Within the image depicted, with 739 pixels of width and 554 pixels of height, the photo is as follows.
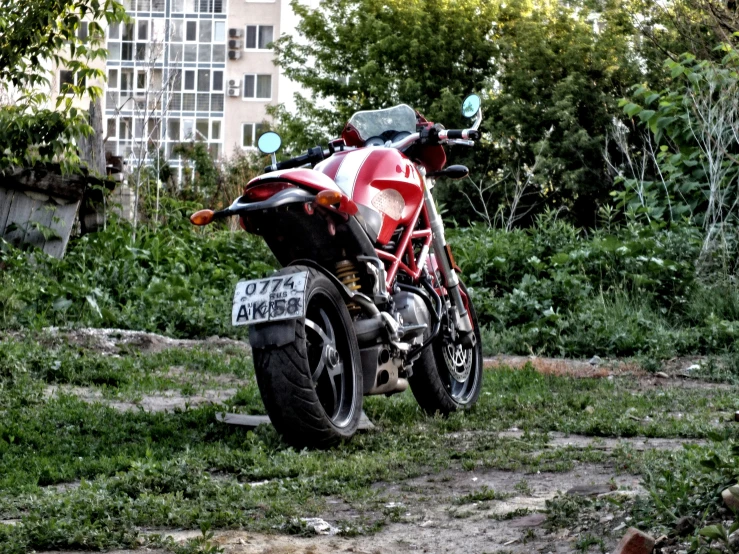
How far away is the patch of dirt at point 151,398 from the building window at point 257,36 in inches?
2734

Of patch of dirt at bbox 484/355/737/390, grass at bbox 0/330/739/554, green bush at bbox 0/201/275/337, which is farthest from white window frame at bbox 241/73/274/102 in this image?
grass at bbox 0/330/739/554

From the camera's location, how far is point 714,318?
1036 cm

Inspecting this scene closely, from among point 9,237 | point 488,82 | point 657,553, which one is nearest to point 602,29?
point 488,82

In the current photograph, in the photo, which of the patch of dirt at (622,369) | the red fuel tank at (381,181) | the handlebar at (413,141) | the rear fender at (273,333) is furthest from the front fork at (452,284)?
the rear fender at (273,333)

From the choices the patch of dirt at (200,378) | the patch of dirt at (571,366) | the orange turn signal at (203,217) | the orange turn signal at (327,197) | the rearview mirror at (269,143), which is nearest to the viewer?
the orange turn signal at (327,197)

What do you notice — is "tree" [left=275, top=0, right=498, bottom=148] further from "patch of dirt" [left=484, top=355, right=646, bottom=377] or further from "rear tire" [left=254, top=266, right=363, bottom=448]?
"rear tire" [left=254, top=266, right=363, bottom=448]

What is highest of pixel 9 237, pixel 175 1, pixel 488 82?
pixel 175 1

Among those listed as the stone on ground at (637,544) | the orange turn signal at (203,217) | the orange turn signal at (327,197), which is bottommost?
the stone on ground at (637,544)

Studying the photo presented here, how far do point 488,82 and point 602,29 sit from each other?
448cm

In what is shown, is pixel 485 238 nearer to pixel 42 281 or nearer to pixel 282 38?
pixel 42 281

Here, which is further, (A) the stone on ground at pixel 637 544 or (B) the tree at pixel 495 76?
(B) the tree at pixel 495 76

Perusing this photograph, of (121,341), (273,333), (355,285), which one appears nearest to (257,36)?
(121,341)

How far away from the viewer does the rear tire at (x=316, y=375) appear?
5.16 m

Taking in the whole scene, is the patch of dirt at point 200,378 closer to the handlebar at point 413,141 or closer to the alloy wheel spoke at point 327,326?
the handlebar at point 413,141
